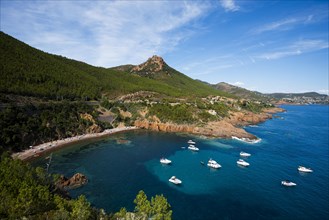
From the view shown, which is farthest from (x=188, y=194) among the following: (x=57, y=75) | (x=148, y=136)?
(x=57, y=75)

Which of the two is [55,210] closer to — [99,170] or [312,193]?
[99,170]

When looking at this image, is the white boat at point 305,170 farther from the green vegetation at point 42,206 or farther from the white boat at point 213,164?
the green vegetation at point 42,206

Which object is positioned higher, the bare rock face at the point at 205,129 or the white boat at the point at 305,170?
the bare rock face at the point at 205,129

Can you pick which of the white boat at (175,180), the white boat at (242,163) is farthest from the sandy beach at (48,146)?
the white boat at (242,163)

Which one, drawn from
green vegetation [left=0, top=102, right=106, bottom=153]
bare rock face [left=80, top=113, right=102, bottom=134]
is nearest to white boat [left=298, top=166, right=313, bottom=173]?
bare rock face [left=80, top=113, right=102, bottom=134]


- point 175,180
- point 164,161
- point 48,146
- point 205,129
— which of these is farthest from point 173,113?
point 175,180

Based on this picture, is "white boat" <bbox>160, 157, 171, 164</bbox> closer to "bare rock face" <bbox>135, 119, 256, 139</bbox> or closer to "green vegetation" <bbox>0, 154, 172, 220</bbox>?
"green vegetation" <bbox>0, 154, 172, 220</bbox>
